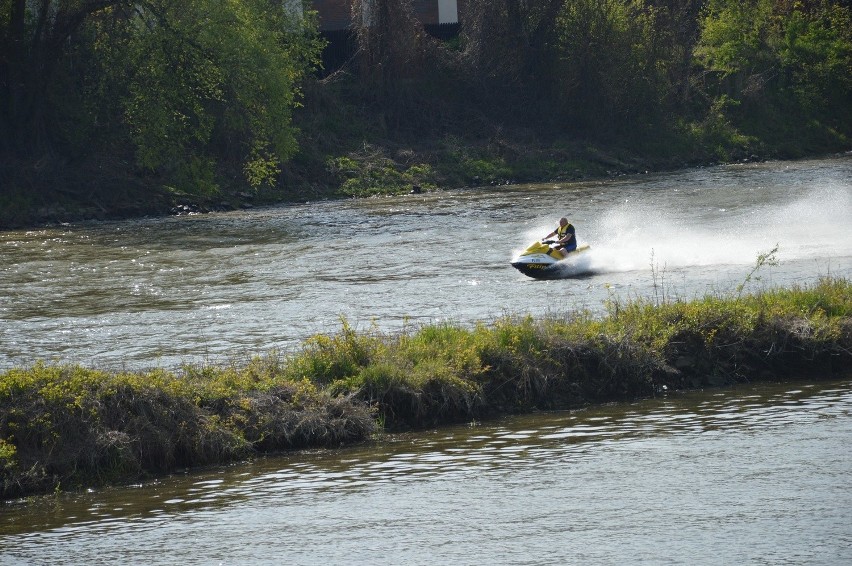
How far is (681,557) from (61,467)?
22.9ft

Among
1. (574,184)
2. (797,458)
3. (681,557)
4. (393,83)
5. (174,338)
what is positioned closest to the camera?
(681,557)

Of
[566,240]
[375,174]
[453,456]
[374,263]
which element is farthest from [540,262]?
[375,174]

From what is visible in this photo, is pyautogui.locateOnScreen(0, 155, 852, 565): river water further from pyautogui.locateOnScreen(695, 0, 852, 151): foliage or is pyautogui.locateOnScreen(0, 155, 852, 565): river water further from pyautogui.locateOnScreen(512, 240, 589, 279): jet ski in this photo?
pyautogui.locateOnScreen(695, 0, 852, 151): foliage

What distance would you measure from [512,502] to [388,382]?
371 centimetres

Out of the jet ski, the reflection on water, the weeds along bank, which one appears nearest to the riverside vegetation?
the jet ski

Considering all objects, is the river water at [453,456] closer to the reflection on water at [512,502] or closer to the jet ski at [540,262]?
the reflection on water at [512,502]

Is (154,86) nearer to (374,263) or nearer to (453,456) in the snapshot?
(374,263)

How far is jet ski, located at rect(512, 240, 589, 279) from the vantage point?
29.2 m

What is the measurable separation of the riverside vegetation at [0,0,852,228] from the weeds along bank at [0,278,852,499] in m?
29.5

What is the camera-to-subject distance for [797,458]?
13969 millimetres

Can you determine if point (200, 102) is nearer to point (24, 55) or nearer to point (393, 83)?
point (24, 55)

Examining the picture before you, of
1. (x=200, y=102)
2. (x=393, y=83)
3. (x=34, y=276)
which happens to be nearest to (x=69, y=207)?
(x=200, y=102)

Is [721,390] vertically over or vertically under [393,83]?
under

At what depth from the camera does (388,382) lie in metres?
16.4
